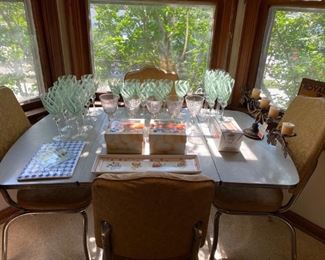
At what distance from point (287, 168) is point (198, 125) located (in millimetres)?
581

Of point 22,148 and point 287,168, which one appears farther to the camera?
point 22,148

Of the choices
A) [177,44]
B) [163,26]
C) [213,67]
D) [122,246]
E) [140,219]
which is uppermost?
[163,26]

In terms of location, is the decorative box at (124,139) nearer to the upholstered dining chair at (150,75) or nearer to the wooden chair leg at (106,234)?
the wooden chair leg at (106,234)

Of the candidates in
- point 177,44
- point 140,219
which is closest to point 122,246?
point 140,219

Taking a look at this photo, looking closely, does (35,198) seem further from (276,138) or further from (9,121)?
(276,138)

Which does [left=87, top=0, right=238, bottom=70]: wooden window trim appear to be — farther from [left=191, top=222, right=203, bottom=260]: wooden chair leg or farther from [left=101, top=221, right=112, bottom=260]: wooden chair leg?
[left=101, top=221, right=112, bottom=260]: wooden chair leg

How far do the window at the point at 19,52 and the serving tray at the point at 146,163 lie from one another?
123 cm

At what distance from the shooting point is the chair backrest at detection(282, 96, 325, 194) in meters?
1.25

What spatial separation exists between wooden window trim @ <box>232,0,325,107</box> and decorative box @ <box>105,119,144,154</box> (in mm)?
1251

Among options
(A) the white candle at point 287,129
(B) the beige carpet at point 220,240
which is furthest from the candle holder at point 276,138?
(B) the beige carpet at point 220,240

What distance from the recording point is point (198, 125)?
156 centimetres

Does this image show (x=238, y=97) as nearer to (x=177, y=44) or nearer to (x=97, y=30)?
(x=177, y=44)

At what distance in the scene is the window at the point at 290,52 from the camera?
5.84 feet

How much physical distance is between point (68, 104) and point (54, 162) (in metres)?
0.37
